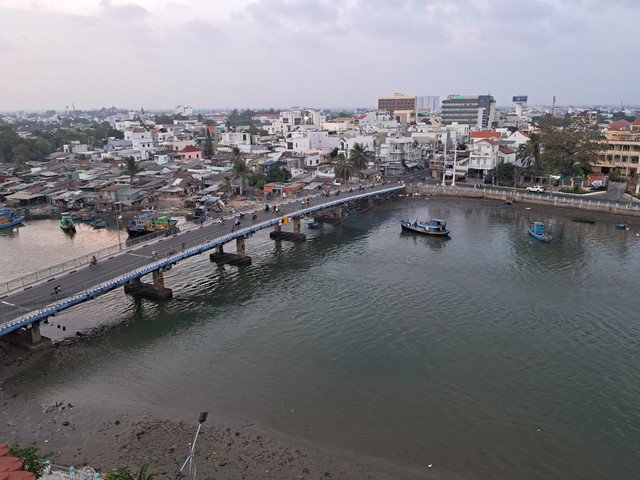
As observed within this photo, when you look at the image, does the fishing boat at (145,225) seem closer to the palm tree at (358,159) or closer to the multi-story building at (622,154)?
the palm tree at (358,159)

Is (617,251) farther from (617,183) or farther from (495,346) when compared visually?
(617,183)

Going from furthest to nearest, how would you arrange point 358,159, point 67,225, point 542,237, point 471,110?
point 471,110 < point 358,159 < point 67,225 < point 542,237

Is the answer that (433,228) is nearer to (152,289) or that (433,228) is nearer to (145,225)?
(152,289)

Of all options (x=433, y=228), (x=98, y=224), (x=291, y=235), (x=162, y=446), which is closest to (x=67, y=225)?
(x=98, y=224)

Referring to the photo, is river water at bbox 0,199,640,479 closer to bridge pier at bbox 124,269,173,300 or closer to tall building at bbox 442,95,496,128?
bridge pier at bbox 124,269,173,300

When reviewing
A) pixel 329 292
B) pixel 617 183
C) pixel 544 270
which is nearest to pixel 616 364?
pixel 544 270

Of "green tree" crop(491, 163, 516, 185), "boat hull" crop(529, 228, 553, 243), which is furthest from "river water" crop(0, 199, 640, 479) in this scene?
"green tree" crop(491, 163, 516, 185)
